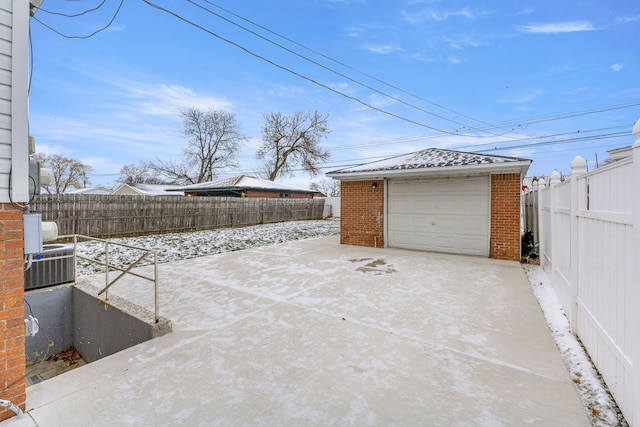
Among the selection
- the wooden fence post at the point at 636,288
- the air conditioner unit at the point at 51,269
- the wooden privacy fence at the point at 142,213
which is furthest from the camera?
the wooden privacy fence at the point at 142,213

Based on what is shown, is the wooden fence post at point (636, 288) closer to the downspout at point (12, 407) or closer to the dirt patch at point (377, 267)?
the downspout at point (12, 407)

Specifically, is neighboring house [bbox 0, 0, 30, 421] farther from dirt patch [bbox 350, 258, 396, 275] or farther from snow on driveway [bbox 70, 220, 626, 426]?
dirt patch [bbox 350, 258, 396, 275]

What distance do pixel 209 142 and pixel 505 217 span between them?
29.7 m

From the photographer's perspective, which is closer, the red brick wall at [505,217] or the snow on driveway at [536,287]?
the snow on driveway at [536,287]

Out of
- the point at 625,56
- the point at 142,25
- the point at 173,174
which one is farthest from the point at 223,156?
the point at 625,56

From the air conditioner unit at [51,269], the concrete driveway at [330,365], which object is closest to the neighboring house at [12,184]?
the concrete driveway at [330,365]

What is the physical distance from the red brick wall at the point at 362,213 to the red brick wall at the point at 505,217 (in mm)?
2807

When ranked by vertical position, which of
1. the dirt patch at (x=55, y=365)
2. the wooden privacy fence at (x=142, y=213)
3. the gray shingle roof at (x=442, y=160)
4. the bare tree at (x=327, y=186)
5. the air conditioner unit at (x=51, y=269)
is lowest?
the dirt patch at (x=55, y=365)

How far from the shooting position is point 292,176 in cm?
3192

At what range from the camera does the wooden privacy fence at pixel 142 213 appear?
9.90 m

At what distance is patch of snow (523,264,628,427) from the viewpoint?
Result: 6.22ft

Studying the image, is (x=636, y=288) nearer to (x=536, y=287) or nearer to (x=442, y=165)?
(x=536, y=287)

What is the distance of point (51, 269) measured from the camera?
4.53 m

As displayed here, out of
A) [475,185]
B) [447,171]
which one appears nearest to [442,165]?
[447,171]
